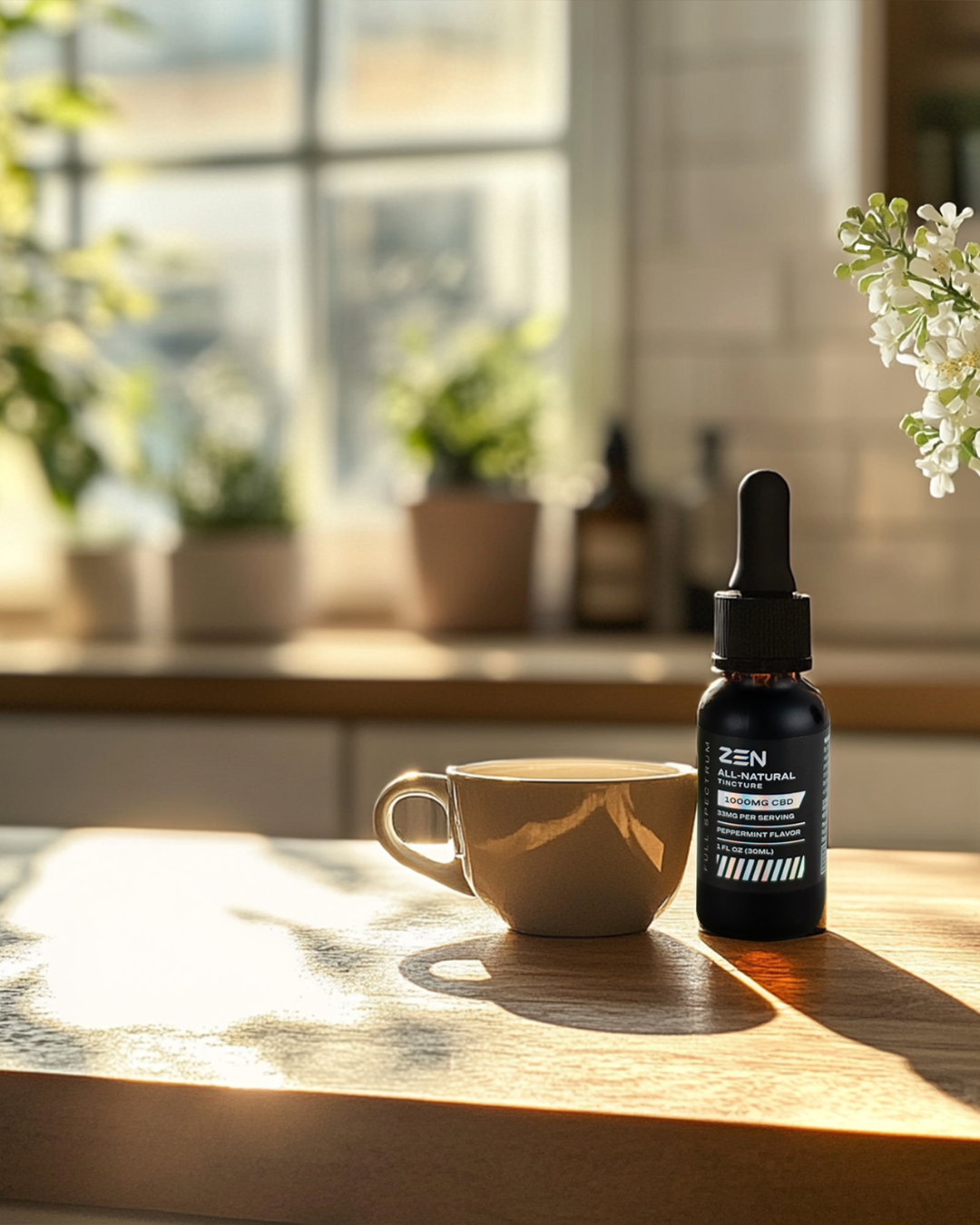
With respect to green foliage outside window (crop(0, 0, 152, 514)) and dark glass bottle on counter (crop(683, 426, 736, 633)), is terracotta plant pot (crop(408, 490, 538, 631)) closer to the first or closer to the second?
dark glass bottle on counter (crop(683, 426, 736, 633))

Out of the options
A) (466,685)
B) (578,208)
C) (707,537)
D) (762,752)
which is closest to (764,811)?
(762,752)

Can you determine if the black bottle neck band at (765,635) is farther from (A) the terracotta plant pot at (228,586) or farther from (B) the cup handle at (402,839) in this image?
(A) the terracotta plant pot at (228,586)

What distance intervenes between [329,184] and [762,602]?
6.41 feet

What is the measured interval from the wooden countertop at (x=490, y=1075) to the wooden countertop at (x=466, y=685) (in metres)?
0.86

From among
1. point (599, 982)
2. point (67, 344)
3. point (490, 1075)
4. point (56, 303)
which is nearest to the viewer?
point (490, 1075)

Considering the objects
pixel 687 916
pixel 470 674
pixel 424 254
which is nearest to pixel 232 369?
pixel 424 254

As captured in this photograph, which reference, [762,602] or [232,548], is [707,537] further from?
[762,602]

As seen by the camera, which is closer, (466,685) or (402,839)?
(402,839)

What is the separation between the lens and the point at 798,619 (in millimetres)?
645

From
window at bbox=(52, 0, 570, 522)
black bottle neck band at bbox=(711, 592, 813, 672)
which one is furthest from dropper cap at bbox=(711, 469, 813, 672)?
window at bbox=(52, 0, 570, 522)

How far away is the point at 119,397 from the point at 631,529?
0.89m

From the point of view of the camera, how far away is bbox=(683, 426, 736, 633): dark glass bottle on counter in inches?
81.7

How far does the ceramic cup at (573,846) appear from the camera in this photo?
0.63m

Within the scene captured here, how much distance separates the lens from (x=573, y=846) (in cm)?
64
